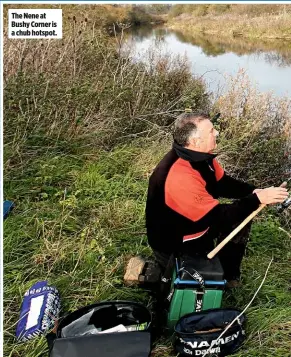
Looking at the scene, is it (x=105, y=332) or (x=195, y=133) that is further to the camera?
(x=195, y=133)

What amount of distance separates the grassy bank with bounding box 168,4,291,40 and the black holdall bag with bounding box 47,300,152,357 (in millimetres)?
14453

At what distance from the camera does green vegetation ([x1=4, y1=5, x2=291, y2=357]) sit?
9.61ft

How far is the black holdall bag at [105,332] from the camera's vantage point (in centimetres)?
211

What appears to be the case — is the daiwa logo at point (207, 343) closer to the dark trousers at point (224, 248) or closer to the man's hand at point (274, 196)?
the dark trousers at point (224, 248)

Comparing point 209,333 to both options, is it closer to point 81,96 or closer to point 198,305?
point 198,305

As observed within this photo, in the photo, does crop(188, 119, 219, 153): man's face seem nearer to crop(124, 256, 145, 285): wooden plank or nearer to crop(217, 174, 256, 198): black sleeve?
crop(217, 174, 256, 198): black sleeve

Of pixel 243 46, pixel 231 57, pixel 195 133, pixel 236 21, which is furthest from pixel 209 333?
pixel 236 21

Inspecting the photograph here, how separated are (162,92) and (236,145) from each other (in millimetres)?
1652

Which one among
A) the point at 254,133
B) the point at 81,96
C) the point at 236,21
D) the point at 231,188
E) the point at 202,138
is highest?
the point at 236,21

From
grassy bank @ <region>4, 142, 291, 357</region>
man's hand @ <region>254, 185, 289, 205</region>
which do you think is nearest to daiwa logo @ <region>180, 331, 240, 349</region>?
grassy bank @ <region>4, 142, 291, 357</region>

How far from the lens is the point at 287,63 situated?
11.2 metres

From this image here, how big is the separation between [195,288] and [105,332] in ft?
1.87

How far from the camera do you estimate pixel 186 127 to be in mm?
2566

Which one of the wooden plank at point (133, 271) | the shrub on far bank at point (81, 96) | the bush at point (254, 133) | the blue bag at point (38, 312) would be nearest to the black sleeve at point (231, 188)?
the wooden plank at point (133, 271)
